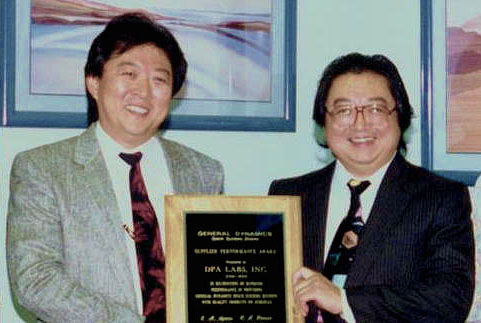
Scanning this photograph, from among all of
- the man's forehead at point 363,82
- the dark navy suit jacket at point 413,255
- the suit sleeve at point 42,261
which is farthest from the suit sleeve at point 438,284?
the suit sleeve at point 42,261

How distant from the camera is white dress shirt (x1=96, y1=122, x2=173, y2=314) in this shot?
2.41 meters

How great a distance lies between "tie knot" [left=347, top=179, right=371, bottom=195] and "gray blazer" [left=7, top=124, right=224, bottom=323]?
2.38 ft

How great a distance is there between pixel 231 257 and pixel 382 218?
46cm

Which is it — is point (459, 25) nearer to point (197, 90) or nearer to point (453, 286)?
point (197, 90)

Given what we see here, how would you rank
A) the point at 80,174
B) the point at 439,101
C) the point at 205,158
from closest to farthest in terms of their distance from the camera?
the point at 80,174
the point at 205,158
the point at 439,101

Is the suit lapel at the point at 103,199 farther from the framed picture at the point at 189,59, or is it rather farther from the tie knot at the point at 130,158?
the framed picture at the point at 189,59

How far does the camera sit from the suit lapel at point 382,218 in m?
2.40

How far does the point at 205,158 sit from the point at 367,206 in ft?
1.82

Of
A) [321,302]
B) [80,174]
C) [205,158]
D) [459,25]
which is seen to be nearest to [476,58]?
[459,25]

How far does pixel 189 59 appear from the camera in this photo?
3236 mm

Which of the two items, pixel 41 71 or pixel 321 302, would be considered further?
pixel 41 71

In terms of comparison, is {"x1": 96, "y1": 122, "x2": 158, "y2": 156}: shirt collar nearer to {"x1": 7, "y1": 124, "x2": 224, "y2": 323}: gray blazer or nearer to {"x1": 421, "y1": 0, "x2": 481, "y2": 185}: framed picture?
{"x1": 7, "y1": 124, "x2": 224, "y2": 323}: gray blazer

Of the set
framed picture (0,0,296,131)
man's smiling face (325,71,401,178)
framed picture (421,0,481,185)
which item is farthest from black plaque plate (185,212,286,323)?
framed picture (421,0,481,185)

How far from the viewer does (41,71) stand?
3.05 metres
